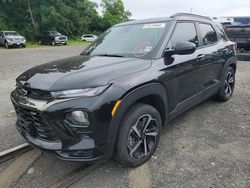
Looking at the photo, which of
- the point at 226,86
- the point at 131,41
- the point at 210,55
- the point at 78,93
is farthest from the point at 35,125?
the point at 226,86

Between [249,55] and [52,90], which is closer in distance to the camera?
[52,90]

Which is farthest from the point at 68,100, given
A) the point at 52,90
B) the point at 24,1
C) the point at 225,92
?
the point at 24,1

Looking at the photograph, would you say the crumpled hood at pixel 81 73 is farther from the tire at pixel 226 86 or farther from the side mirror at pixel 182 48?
the tire at pixel 226 86

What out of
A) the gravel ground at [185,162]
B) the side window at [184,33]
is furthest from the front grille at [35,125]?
the side window at [184,33]

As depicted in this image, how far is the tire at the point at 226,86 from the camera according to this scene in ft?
17.4

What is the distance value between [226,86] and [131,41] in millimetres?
2715

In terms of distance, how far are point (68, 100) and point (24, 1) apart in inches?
1583

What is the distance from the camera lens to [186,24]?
412 centimetres

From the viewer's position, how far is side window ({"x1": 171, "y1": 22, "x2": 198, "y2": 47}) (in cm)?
375

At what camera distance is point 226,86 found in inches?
217

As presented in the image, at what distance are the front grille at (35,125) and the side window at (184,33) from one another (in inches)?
80.1

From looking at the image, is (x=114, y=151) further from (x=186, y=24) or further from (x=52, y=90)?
(x=186, y=24)

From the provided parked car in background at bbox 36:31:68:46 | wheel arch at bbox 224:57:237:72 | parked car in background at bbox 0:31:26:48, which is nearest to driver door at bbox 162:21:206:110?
wheel arch at bbox 224:57:237:72

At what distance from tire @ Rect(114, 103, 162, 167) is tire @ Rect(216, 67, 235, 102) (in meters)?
2.46
